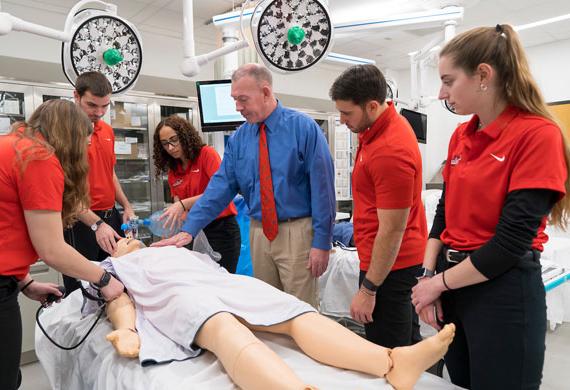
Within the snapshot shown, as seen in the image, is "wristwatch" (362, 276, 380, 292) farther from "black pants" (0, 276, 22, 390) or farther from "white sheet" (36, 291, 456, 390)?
"black pants" (0, 276, 22, 390)

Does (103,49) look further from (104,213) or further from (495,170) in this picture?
(495,170)

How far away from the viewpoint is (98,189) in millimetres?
2445

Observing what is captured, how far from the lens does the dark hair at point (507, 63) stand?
1.02 meters

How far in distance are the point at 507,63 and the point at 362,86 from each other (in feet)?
1.63

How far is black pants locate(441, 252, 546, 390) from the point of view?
40.1 inches

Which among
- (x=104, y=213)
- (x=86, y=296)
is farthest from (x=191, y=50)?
(x=86, y=296)

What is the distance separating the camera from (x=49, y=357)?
1795 millimetres

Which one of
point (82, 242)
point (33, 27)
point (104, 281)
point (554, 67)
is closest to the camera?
point (104, 281)

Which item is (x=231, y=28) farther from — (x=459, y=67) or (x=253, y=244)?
(x=459, y=67)

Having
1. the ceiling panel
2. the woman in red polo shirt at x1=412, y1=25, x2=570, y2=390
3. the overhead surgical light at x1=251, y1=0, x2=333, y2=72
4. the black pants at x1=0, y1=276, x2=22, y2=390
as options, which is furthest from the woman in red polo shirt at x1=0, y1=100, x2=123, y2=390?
the ceiling panel

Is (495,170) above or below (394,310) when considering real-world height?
above

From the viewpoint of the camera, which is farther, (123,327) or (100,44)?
(100,44)

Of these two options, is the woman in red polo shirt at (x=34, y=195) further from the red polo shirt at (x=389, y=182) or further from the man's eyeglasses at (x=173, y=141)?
the man's eyeglasses at (x=173, y=141)

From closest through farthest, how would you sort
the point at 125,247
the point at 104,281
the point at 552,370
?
the point at 104,281
the point at 125,247
the point at 552,370
